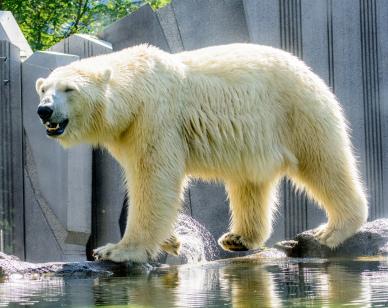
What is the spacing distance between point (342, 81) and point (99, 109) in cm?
567

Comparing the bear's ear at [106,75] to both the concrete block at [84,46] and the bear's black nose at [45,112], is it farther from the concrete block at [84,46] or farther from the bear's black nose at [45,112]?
the concrete block at [84,46]

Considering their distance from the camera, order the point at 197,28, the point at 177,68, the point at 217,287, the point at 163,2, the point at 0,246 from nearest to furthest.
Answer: the point at 217,287, the point at 177,68, the point at 0,246, the point at 197,28, the point at 163,2

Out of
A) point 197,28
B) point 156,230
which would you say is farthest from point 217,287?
point 197,28

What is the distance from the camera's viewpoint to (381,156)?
12.3m

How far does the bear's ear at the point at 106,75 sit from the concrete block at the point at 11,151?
4.64 metres

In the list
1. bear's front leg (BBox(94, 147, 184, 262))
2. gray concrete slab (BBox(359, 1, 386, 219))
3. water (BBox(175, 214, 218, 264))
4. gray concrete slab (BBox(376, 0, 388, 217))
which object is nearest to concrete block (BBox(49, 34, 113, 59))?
water (BBox(175, 214, 218, 264))

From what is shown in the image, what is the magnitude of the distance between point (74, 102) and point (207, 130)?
3.92 feet

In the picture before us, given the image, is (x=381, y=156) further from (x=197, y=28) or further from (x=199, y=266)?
(x=199, y=266)

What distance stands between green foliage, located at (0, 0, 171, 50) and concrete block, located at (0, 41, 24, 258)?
7976 mm

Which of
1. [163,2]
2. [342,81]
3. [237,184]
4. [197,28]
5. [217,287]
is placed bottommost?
[217,287]

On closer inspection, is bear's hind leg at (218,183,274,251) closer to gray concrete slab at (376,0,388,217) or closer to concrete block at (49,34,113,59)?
concrete block at (49,34,113,59)

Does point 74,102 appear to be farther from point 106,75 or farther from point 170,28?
point 170,28

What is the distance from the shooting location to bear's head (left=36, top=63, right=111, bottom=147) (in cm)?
701

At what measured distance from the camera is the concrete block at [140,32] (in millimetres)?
11984
